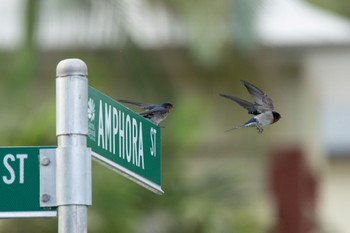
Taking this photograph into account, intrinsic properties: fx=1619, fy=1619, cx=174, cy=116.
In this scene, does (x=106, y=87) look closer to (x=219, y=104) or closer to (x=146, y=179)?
(x=219, y=104)

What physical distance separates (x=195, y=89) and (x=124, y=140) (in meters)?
15.8

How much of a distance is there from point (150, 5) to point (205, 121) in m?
2.26

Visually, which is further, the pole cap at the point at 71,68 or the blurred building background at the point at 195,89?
the blurred building background at the point at 195,89

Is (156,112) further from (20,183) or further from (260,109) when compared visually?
(20,183)

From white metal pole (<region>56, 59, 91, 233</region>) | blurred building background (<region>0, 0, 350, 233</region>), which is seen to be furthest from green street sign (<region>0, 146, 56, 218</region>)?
blurred building background (<region>0, 0, 350, 233</region>)

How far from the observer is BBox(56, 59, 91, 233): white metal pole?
20.8 ft

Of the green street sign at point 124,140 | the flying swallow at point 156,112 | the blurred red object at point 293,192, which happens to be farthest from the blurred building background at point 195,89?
the green street sign at point 124,140

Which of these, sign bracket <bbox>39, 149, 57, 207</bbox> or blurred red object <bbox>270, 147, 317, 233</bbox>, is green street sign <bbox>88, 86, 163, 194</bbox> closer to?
sign bracket <bbox>39, 149, 57, 207</bbox>

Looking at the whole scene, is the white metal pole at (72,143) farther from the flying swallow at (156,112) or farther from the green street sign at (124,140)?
the flying swallow at (156,112)

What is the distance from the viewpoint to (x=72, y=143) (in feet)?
20.9

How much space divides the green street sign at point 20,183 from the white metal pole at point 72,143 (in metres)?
0.17

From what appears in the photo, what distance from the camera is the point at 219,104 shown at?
22.3m

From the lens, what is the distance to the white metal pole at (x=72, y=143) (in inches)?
249

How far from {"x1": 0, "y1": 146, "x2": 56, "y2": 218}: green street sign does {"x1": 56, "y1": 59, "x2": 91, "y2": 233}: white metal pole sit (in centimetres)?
17
